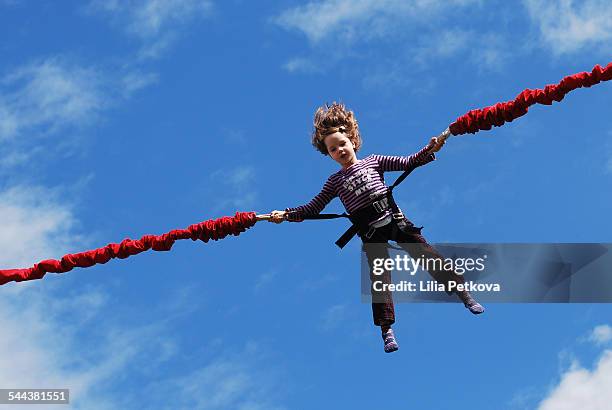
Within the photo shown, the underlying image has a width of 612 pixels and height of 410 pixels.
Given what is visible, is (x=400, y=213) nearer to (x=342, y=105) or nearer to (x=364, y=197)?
(x=364, y=197)

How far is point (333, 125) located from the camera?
42.6 ft

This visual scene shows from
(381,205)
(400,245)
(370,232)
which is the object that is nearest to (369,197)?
(381,205)

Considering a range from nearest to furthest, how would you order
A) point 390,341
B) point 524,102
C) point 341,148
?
point 524,102 → point 390,341 → point 341,148

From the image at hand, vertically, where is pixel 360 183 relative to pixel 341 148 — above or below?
below

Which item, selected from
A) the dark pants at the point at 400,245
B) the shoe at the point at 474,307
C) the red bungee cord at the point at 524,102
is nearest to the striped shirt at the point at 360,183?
the dark pants at the point at 400,245

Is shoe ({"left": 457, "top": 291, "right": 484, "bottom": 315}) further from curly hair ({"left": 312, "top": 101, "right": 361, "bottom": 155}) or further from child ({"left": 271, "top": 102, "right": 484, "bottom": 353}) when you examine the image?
curly hair ({"left": 312, "top": 101, "right": 361, "bottom": 155})

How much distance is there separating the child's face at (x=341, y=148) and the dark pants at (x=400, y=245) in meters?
0.98

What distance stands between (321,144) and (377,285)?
6.53ft

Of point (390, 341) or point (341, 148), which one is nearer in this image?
point (390, 341)

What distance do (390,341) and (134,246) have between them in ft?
11.4

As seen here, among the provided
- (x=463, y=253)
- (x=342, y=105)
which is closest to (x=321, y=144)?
(x=342, y=105)

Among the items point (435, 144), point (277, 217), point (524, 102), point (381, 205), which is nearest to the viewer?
point (524, 102)

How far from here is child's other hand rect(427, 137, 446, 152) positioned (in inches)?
486

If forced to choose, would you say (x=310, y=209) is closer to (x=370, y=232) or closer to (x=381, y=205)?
(x=370, y=232)
